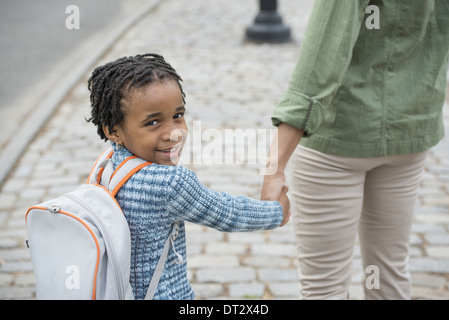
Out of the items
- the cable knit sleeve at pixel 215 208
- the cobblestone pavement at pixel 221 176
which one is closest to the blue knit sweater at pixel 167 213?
the cable knit sleeve at pixel 215 208

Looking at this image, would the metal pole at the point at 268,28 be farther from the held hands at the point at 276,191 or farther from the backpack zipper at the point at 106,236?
the backpack zipper at the point at 106,236

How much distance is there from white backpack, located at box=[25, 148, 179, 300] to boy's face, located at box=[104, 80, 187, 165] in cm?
19

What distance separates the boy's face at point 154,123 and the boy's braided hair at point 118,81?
23 millimetres

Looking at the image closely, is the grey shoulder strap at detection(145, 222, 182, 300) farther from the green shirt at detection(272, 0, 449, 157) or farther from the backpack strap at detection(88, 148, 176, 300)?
the green shirt at detection(272, 0, 449, 157)

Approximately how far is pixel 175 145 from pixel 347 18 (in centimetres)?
72

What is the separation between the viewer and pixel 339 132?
2.16 m

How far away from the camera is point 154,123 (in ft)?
5.86

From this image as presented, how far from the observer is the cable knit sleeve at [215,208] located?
1740 millimetres

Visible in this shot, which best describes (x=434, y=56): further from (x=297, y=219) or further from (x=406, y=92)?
(x=297, y=219)

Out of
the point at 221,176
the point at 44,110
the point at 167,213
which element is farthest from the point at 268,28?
the point at 167,213

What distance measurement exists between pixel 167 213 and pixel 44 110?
5189 mm

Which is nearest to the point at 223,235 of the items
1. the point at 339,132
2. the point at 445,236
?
the point at 445,236

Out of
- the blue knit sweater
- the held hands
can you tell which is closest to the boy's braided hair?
the blue knit sweater

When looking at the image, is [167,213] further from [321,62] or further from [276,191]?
[321,62]
